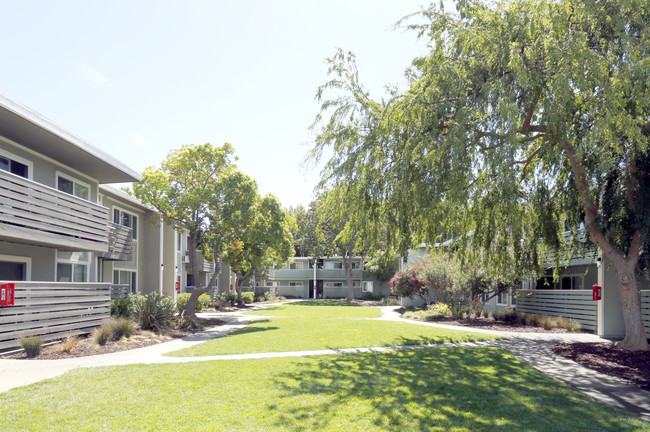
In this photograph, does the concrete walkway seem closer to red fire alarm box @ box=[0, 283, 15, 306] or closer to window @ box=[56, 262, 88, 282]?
red fire alarm box @ box=[0, 283, 15, 306]

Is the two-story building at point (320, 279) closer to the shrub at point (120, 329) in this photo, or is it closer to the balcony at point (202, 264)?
the balcony at point (202, 264)

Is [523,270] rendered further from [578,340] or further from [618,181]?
[618,181]

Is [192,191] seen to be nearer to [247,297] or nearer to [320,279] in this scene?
[247,297]

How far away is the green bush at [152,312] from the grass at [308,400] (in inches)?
295

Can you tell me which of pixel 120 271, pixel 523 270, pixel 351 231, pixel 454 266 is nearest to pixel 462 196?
pixel 351 231

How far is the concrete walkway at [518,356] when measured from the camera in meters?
7.65

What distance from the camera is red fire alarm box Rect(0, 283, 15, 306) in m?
10.8

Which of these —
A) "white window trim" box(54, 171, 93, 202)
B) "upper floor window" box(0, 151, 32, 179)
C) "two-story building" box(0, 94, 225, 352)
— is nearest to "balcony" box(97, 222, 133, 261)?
"two-story building" box(0, 94, 225, 352)

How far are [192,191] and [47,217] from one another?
7131 millimetres

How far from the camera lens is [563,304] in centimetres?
1905

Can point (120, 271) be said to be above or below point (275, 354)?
above

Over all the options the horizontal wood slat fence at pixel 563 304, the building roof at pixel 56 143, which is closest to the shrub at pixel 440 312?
the horizontal wood slat fence at pixel 563 304

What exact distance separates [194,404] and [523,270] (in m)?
12.2

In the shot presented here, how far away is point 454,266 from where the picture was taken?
21.4 meters
